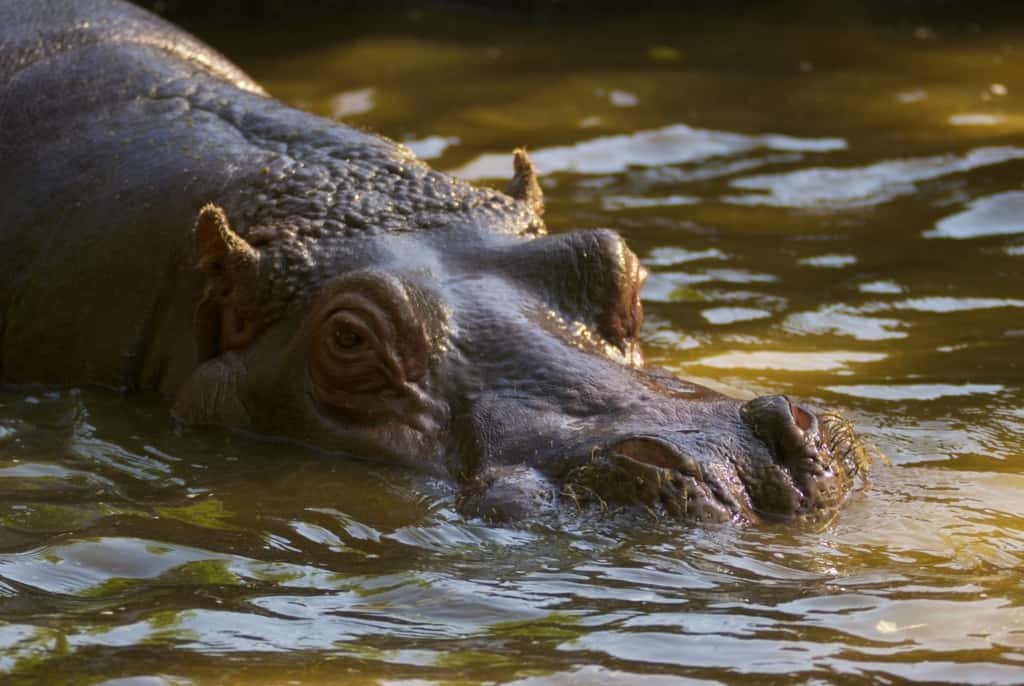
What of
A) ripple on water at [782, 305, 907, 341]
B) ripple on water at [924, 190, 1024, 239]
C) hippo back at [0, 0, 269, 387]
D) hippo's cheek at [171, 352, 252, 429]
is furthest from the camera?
ripple on water at [924, 190, 1024, 239]

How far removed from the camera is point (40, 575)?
416 cm

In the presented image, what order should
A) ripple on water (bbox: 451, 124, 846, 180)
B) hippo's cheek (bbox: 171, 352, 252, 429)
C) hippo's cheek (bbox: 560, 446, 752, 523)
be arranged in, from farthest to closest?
ripple on water (bbox: 451, 124, 846, 180) → hippo's cheek (bbox: 171, 352, 252, 429) → hippo's cheek (bbox: 560, 446, 752, 523)

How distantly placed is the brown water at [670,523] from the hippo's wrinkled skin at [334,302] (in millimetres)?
140

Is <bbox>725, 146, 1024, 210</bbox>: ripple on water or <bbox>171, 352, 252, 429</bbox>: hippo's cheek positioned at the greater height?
<bbox>725, 146, 1024, 210</bbox>: ripple on water

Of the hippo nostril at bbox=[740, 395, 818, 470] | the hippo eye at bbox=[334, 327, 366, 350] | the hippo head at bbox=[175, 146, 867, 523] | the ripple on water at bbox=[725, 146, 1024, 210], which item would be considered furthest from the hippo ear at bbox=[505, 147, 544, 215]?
the ripple on water at bbox=[725, 146, 1024, 210]

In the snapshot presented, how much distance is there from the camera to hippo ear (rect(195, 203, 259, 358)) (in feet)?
17.9

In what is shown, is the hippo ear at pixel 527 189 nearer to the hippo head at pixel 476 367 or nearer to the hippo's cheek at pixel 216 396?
the hippo head at pixel 476 367

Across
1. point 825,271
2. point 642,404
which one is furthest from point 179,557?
point 825,271

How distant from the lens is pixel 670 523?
14.0ft

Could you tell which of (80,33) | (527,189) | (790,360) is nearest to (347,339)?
(527,189)

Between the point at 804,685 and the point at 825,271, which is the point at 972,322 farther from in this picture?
the point at 804,685

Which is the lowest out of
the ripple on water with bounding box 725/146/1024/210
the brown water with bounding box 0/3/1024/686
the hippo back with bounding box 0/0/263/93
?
the brown water with bounding box 0/3/1024/686

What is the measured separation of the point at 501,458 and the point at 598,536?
1.72 ft

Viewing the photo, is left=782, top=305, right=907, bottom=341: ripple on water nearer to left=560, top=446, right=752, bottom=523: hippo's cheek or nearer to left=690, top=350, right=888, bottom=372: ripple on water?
left=690, top=350, right=888, bottom=372: ripple on water
